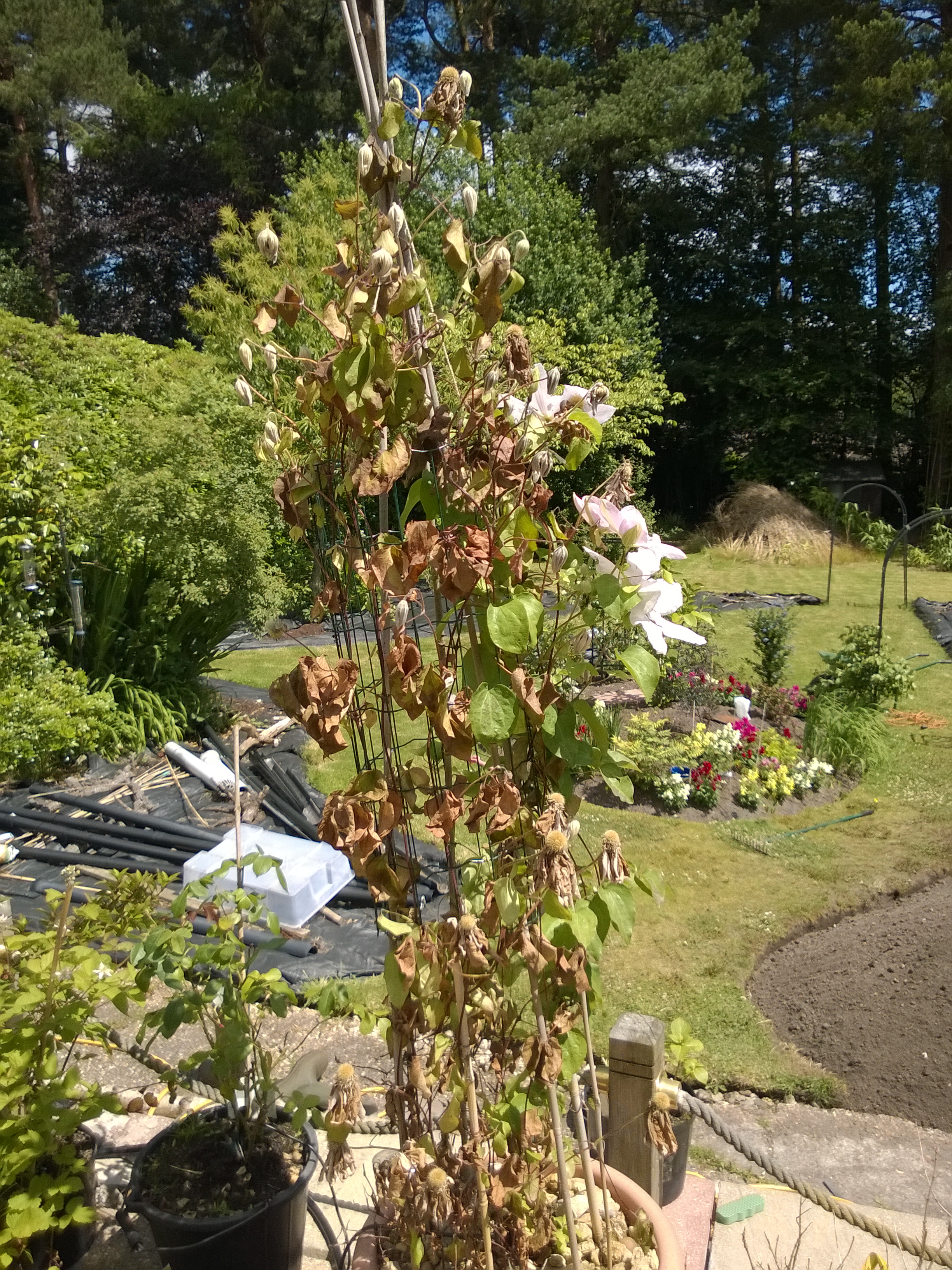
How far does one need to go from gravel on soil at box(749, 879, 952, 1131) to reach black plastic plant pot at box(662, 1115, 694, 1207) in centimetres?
95

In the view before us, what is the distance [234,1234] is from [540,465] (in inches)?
53.7

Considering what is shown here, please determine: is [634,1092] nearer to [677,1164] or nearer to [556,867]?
[677,1164]

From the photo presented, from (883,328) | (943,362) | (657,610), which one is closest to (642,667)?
(657,610)

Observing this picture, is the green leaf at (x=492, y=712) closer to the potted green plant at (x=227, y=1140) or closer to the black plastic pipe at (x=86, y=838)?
the potted green plant at (x=227, y=1140)

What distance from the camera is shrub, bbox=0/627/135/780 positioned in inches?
186

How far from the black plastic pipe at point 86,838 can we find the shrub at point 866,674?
4.31 m

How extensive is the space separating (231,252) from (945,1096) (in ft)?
46.9

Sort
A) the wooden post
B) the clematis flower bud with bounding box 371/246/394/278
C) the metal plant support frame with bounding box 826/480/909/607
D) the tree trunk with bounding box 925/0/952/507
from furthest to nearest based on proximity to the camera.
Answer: the tree trunk with bounding box 925/0/952/507, the metal plant support frame with bounding box 826/480/909/607, the wooden post, the clematis flower bud with bounding box 371/246/394/278

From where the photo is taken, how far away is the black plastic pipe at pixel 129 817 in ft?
14.3

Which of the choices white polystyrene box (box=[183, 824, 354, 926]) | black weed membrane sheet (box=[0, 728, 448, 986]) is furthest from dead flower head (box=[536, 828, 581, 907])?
white polystyrene box (box=[183, 824, 354, 926])

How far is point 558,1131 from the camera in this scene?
1222 mm

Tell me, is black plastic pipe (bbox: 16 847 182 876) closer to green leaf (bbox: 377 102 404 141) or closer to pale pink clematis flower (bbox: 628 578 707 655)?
pale pink clematis flower (bbox: 628 578 707 655)

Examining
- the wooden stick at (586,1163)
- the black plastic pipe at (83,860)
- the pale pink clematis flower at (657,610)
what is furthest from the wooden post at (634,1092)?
the black plastic pipe at (83,860)

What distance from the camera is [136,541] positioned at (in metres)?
5.38
